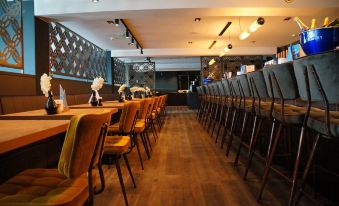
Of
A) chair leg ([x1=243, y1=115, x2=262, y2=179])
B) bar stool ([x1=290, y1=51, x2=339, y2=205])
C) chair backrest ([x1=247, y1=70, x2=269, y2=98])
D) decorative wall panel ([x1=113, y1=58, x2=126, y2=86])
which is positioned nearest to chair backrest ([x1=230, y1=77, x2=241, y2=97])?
chair backrest ([x1=247, y1=70, x2=269, y2=98])

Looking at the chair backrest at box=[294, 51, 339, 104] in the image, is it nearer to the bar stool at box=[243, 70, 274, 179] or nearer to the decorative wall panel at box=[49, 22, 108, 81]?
the bar stool at box=[243, 70, 274, 179]

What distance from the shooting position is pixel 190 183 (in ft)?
9.69

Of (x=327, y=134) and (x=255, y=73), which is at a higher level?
(x=255, y=73)

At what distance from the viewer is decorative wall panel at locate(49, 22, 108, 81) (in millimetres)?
7897

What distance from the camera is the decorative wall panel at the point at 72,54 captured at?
311 inches

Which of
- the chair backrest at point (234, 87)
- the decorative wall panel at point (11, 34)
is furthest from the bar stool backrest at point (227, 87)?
the decorative wall panel at point (11, 34)

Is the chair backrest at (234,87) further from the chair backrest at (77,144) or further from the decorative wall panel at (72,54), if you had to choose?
the decorative wall panel at (72,54)

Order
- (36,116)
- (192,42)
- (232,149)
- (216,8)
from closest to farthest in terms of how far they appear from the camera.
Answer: (36,116) < (232,149) < (216,8) < (192,42)

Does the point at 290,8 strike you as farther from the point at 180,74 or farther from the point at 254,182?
the point at 180,74

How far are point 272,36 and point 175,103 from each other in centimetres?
899

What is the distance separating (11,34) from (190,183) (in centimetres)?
426

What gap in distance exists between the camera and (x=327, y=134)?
1526mm

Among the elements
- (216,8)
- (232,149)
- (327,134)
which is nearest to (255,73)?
(327,134)

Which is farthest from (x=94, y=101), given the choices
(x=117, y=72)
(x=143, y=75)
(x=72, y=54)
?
(x=143, y=75)
